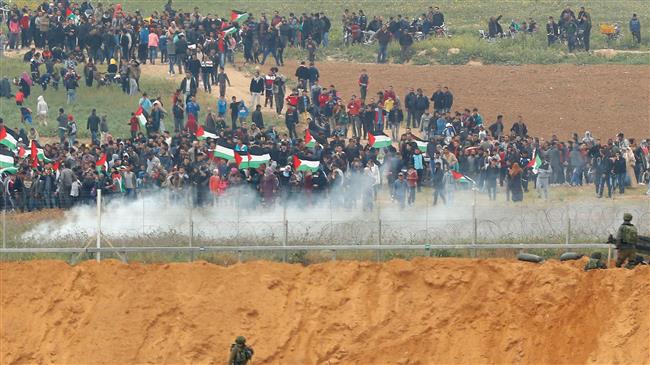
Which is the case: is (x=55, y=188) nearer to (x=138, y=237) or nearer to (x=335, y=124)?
(x=138, y=237)

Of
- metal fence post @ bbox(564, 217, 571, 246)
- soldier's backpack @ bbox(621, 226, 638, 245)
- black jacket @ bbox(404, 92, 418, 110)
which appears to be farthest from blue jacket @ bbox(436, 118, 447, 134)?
soldier's backpack @ bbox(621, 226, 638, 245)

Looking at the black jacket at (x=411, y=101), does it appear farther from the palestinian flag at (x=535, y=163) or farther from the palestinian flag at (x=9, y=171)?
the palestinian flag at (x=9, y=171)

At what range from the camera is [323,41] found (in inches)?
2266

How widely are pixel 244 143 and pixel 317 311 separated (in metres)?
9.46

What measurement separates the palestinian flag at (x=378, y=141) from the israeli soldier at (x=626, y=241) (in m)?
12.1

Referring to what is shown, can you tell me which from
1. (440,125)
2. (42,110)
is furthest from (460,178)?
(42,110)

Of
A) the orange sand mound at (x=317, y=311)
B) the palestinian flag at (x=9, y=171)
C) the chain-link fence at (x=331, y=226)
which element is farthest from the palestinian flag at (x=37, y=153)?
the orange sand mound at (x=317, y=311)

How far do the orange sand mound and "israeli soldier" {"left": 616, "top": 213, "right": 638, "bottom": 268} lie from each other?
0.37 metres

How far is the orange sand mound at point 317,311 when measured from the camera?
100ft

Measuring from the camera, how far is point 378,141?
42125 millimetres

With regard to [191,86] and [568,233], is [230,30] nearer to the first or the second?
[191,86]

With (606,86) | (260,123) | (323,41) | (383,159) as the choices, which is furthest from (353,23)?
(383,159)

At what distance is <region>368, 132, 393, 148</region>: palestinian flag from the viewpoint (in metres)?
42.0

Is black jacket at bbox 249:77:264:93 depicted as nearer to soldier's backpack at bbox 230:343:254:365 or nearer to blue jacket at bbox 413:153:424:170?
blue jacket at bbox 413:153:424:170
